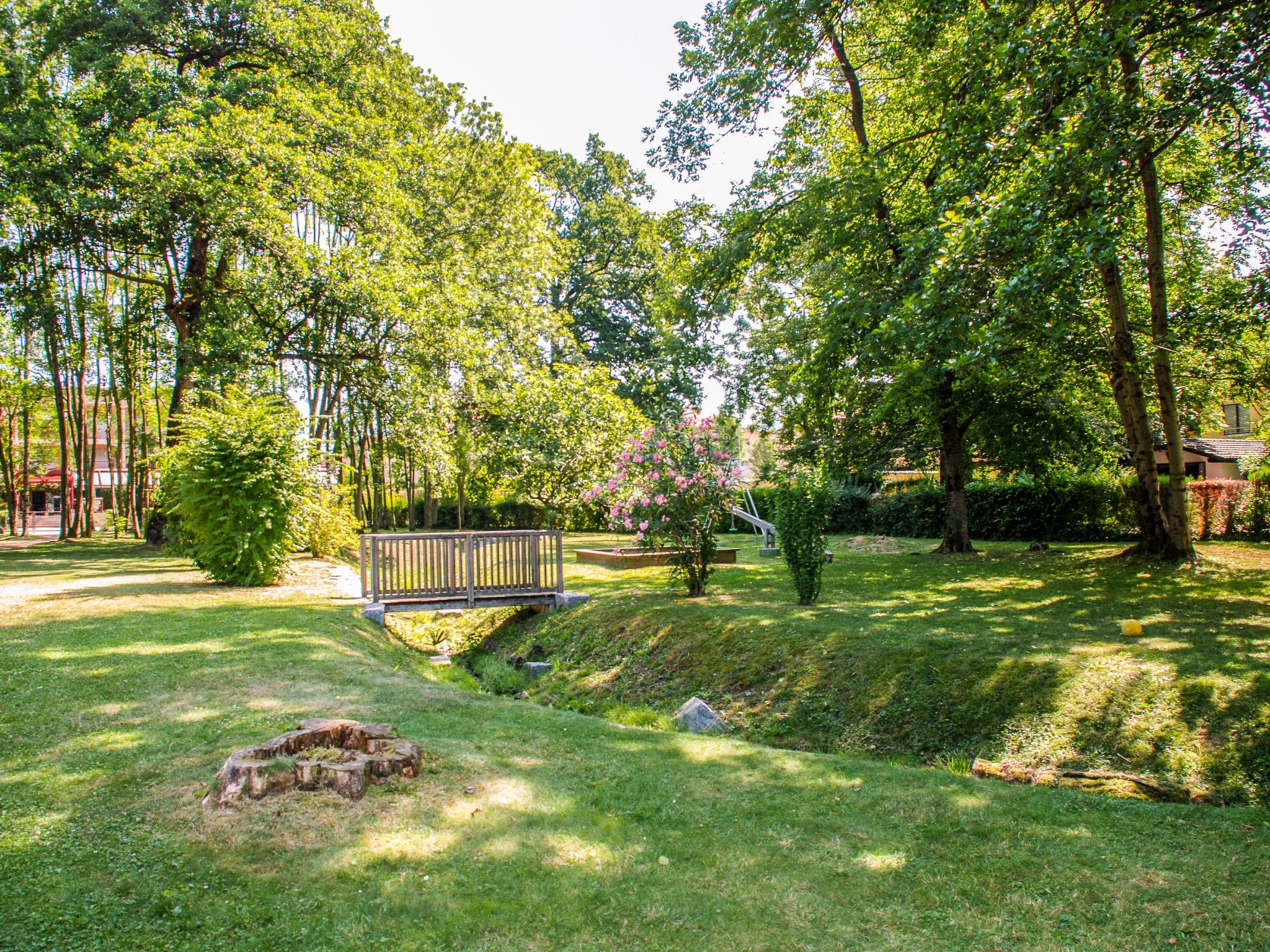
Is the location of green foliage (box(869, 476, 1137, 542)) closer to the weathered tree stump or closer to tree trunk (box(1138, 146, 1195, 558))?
tree trunk (box(1138, 146, 1195, 558))

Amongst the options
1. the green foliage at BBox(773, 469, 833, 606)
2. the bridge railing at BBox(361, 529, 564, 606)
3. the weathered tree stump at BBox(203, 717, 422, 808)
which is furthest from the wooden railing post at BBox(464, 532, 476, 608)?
the weathered tree stump at BBox(203, 717, 422, 808)

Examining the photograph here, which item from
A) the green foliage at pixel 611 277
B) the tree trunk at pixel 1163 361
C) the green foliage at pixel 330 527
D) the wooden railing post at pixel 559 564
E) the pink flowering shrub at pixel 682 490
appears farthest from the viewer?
the green foliage at pixel 611 277

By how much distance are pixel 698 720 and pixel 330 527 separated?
11129 millimetres

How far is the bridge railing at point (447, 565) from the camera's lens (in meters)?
10.9

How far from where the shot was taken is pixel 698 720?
667 centimetres

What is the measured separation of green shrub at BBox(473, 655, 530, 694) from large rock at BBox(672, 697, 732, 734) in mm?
2827

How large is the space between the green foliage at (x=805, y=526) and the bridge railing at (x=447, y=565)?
11.1 ft

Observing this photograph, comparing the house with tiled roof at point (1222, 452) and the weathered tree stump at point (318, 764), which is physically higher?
the house with tiled roof at point (1222, 452)

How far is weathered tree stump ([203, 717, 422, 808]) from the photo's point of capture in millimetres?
3766

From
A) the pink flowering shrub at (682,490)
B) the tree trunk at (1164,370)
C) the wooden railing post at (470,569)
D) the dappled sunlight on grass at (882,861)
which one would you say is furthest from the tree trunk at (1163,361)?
the dappled sunlight on grass at (882,861)

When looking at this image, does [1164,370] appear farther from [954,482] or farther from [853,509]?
[853,509]

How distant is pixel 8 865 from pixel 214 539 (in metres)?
10.2

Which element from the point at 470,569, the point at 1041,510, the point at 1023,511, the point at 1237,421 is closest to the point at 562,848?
the point at 470,569

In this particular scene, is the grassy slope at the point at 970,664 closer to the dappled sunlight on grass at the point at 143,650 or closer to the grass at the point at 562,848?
the grass at the point at 562,848
